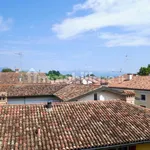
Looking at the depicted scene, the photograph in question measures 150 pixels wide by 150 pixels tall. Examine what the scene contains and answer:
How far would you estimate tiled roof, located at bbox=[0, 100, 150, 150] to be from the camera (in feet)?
34.0

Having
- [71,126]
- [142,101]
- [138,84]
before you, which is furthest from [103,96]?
[138,84]

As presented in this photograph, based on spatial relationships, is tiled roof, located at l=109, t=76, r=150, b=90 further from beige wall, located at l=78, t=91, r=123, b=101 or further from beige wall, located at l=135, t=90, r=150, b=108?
beige wall, located at l=78, t=91, r=123, b=101

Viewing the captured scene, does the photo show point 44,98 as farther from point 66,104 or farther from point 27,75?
point 27,75

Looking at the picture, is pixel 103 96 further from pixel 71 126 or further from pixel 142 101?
pixel 142 101

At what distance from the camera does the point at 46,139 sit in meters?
10.5

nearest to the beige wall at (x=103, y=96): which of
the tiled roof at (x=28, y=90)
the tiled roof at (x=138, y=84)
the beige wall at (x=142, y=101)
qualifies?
the tiled roof at (x=28, y=90)

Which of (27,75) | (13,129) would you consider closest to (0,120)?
(13,129)

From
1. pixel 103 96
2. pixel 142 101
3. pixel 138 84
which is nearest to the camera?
pixel 103 96

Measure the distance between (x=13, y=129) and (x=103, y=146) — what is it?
12.7ft

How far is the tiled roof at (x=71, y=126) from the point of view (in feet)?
34.0

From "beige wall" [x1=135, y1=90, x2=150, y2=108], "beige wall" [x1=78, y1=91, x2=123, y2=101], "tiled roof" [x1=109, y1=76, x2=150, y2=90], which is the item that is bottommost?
"beige wall" [x1=135, y1=90, x2=150, y2=108]

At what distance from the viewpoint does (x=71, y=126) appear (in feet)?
38.5

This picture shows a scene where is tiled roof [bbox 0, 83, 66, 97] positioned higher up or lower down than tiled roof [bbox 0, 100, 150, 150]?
higher up

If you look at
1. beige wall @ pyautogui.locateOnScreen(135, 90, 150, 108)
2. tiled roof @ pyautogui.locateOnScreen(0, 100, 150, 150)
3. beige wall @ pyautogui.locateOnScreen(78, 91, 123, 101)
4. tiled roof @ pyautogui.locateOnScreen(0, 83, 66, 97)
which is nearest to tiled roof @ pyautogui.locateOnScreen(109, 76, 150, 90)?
beige wall @ pyautogui.locateOnScreen(135, 90, 150, 108)
